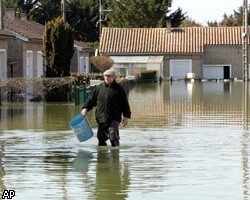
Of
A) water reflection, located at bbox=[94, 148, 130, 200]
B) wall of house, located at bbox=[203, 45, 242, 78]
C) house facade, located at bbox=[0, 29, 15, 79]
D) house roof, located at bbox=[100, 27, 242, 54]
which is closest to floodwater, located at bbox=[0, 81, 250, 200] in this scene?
water reflection, located at bbox=[94, 148, 130, 200]

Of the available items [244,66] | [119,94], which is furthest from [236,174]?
[244,66]

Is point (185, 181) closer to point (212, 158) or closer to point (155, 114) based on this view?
point (212, 158)

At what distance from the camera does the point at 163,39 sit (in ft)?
273

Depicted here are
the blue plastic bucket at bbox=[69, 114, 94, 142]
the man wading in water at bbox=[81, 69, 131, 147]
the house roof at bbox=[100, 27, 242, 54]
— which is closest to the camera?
the man wading in water at bbox=[81, 69, 131, 147]

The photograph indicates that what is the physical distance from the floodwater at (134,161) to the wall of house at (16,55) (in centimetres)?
1570

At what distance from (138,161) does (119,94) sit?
1699 millimetres

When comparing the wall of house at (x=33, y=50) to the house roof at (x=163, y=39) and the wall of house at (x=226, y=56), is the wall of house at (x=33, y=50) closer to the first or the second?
the house roof at (x=163, y=39)

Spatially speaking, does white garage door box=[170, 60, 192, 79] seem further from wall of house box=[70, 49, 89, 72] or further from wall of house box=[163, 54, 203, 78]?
wall of house box=[70, 49, 89, 72]

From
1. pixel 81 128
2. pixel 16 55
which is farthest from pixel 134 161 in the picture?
pixel 16 55

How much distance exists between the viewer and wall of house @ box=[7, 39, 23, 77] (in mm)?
41938

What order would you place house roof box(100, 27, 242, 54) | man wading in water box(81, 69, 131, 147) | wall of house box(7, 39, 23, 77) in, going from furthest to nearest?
house roof box(100, 27, 242, 54) → wall of house box(7, 39, 23, 77) → man wading in water box(81, 69, 131, 147)

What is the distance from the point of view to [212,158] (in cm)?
1553

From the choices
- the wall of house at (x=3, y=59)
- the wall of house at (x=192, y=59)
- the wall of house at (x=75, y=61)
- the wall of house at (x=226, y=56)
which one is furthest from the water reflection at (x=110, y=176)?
the wall of house at (x=226, y=56)

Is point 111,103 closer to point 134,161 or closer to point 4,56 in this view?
point 134,161
